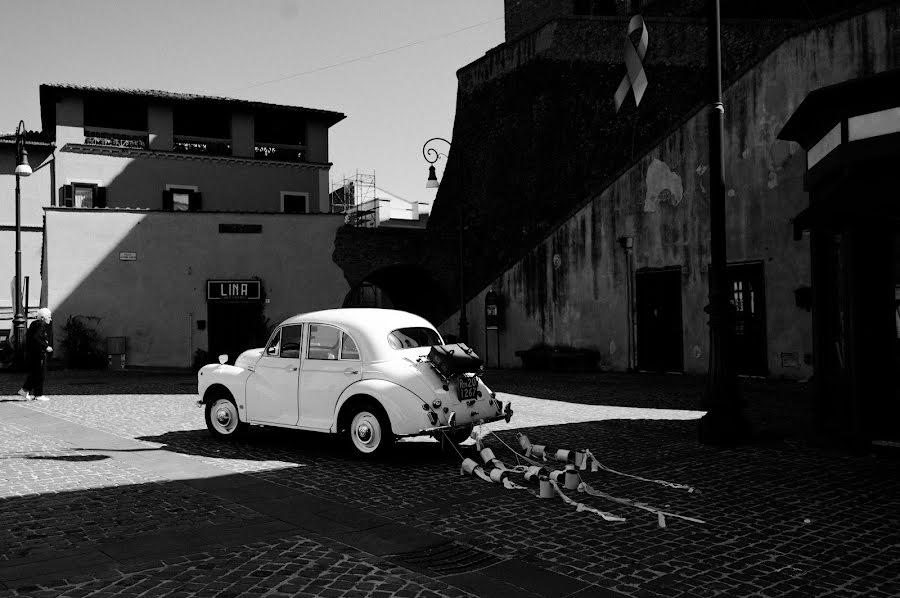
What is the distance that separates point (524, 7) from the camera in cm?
3919

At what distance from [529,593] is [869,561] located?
220 cm

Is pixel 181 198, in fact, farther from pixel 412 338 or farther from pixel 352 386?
pixel 352 386

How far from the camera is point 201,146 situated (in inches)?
1339

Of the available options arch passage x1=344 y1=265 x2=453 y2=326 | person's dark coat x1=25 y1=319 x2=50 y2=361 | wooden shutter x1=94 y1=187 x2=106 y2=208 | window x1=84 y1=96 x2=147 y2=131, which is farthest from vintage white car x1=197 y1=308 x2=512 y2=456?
window x1=84 y1=96 x2=147 y2=131

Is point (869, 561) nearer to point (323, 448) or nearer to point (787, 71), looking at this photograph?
point (323, 448)

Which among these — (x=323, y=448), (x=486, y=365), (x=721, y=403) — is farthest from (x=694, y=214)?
(x=323, y=448)

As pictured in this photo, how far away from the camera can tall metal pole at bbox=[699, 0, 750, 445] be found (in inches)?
349

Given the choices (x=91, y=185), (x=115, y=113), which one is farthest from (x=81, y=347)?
(x=115, y=113)

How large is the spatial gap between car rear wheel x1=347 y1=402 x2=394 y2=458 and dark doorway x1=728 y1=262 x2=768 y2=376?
11400mm

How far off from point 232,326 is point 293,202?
9.76 m

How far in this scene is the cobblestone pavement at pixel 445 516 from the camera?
450 cm

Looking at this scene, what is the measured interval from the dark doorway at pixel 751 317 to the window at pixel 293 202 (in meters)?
22.5

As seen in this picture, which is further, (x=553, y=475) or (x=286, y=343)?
(x=286, y=343)

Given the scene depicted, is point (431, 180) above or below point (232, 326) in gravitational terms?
above
